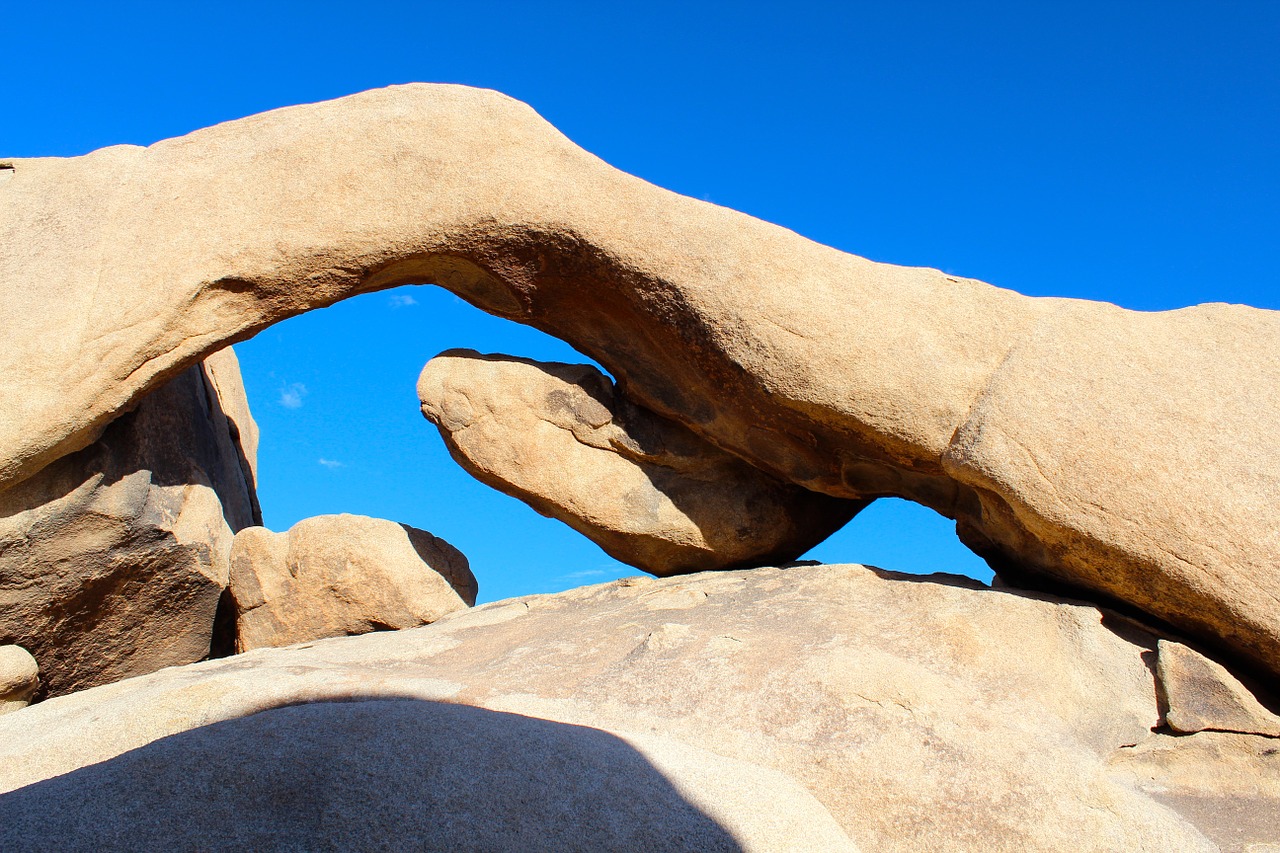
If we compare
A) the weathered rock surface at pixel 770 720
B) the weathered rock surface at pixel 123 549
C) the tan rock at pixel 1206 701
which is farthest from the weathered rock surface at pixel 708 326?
the weathered rock surface at pixel 770 720

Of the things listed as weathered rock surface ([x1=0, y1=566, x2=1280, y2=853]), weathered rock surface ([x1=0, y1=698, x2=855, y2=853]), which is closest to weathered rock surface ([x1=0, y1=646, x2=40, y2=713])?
weathered rock surface ([x1=0, y1=566, x2=1280, y2=853])

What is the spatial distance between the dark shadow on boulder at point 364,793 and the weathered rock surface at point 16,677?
2379 millimetres

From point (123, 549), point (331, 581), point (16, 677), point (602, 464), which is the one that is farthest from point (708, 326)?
point (16, 677)

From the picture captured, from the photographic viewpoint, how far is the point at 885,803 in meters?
3.12

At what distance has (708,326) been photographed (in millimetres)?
4457

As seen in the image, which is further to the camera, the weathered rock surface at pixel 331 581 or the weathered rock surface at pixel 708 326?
the weathered rock surface at pixel 331 581

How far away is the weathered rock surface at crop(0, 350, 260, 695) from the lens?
4477 mm

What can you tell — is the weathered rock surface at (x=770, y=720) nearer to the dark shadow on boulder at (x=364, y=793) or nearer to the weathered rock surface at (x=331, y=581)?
the dark shadow on boulder at (x=364, y=793)

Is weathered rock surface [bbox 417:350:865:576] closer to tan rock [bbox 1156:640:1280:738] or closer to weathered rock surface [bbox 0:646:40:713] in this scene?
tan rock [bbox 1156:640:1280:738]

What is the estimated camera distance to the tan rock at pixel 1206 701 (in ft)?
12.3

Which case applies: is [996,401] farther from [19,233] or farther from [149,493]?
[19,233]

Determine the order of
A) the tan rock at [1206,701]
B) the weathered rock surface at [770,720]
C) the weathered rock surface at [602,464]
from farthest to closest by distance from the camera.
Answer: the weathered rock surface at [602,464]
the tan rock at [1206,701]
the weathered rock surface at [770,720]

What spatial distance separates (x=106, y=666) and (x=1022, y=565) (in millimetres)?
4315

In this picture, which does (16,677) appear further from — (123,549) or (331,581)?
(331,581)
